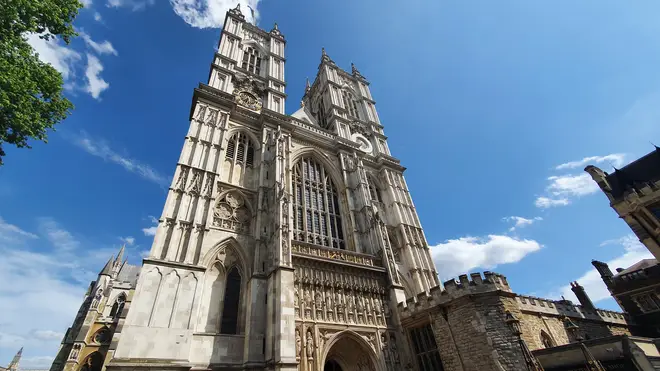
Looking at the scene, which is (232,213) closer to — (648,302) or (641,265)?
(648,302)

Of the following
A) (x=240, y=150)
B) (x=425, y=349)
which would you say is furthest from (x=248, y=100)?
(x=425, y=349)

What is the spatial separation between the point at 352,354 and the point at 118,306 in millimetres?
32953

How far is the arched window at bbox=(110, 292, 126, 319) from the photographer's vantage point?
32263 mm

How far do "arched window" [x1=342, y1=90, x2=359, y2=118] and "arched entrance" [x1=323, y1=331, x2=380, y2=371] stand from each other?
2278cm

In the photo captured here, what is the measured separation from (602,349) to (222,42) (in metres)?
30.6

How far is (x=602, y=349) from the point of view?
9789 millimetres

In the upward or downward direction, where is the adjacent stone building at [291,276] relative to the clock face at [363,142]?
downward

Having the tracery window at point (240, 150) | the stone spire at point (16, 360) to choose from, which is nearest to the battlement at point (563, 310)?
the tracery window at point (240, 150)

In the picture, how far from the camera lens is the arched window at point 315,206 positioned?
18.4m

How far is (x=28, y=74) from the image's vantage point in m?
9.03

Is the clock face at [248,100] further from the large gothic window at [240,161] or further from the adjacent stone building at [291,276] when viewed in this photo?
the large gothic window at [240,161]

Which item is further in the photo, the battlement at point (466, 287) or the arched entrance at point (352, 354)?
the arched entrance at point (352, 354)

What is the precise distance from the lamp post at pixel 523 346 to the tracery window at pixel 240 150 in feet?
52.8

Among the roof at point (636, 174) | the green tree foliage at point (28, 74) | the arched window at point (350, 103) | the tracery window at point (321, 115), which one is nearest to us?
the green tree foliage at point (28, 74)
